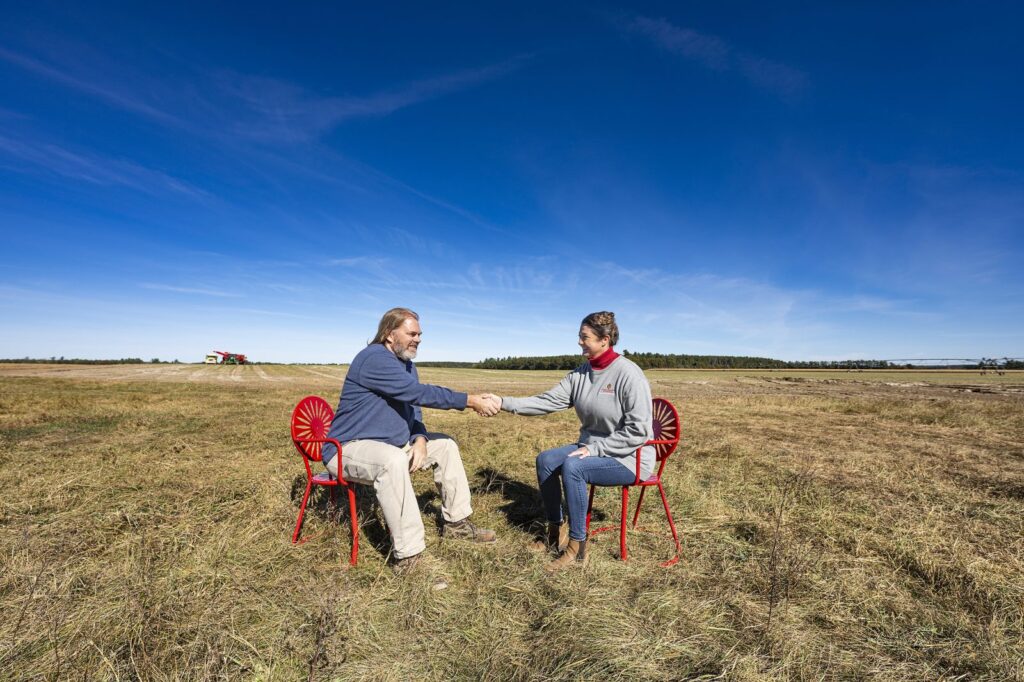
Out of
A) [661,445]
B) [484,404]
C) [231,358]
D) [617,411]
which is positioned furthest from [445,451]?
[231,358]

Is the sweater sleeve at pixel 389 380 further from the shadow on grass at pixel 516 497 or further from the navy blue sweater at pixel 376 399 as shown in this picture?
the shadow on grass at pixel 516 497

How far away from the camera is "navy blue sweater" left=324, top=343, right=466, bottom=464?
3.80 m

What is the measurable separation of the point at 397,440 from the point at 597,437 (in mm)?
1932

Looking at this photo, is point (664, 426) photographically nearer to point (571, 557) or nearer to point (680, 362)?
point (571, 557)

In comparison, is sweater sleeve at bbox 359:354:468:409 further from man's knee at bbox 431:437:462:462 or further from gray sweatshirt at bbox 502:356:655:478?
gray sweatshirt at bbox 502:356:655:478

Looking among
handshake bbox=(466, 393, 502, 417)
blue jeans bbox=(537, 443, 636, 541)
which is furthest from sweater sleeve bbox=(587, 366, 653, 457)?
handshake bbox=(466, 393, 502, 417)

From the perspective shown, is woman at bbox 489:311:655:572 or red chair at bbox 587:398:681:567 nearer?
woman at bbox 489:311:655:572

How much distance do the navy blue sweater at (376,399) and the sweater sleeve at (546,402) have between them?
0.95 m

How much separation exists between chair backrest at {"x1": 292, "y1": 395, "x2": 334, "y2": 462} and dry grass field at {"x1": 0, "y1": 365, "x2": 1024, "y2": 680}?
72 centimetres

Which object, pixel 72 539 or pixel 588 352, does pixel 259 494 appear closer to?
pixel 72 539

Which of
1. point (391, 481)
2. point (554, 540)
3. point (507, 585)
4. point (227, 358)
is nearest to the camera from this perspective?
point (507, 585)

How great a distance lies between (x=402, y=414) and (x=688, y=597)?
9.56 feet

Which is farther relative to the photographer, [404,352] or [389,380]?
[404,352]

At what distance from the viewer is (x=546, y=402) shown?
4.51 metres
